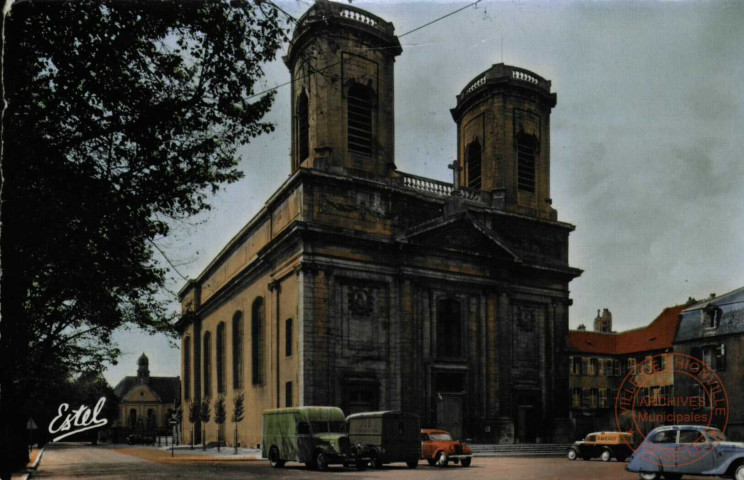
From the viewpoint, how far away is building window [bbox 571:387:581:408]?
1922 inches

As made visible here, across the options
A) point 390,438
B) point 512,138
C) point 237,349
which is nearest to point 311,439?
point 390,438

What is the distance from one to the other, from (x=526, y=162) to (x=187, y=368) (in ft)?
112

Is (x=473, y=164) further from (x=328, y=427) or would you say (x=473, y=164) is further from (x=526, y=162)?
(x=328, y=427)

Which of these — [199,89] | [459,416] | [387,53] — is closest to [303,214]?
[387,53]

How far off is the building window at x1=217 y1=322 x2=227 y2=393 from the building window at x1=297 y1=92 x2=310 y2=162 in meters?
17.5

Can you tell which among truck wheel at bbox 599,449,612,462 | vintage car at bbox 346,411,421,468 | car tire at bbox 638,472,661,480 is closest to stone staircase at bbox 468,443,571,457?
truck wheel at bbox 599,449,612,462

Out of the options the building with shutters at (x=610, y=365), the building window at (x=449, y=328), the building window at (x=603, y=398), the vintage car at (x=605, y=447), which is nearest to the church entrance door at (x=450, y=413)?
the building window at (x=449, y=328)

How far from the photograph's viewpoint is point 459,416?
3394 cm

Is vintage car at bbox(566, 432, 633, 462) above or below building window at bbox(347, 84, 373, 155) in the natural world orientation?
below

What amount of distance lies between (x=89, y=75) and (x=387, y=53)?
2666 cm

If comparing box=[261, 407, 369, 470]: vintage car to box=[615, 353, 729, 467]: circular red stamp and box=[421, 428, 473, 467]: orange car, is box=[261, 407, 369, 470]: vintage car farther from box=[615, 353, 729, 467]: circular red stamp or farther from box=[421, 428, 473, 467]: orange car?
box=[615, 353, 729, 467]: circular red stamp

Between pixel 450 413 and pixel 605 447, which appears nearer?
pixel 605 447

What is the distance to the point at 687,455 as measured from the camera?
1398cm

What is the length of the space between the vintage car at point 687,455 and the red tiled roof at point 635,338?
22.1 meters
